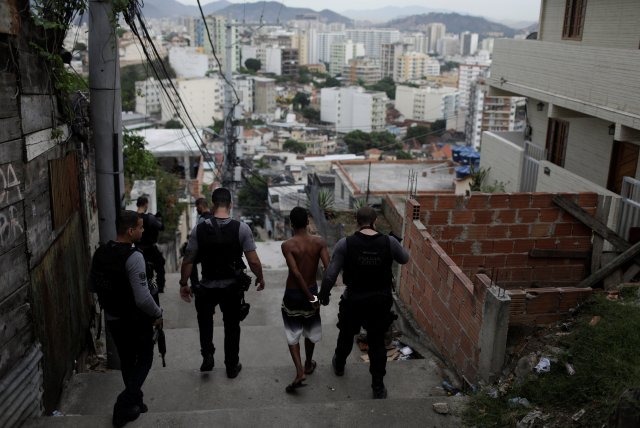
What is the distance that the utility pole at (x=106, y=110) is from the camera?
5.07 m

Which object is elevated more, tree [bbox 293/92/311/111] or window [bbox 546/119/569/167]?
window [bbox 546/119/569/167]

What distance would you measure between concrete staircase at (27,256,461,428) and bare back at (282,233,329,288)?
3.31 ft

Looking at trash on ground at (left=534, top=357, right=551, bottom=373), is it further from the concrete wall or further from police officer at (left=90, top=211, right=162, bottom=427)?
the concrete wall

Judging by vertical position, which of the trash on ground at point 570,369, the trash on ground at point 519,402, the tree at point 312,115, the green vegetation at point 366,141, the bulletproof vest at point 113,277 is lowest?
the green vegetation at point 366,141

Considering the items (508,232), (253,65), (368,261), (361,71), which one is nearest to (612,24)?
(508,232)

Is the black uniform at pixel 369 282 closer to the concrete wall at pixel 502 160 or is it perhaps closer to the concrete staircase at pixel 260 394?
the concrete staircase at pixel 260 394

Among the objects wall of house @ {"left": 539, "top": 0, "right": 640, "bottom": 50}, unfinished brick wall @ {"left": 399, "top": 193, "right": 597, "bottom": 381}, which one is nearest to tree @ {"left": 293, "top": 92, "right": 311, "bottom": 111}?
wall of house @ {"left": 539, "top": 0, "right": 640, "bottom": 50}

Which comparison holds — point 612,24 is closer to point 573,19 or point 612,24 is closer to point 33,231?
point 573,19

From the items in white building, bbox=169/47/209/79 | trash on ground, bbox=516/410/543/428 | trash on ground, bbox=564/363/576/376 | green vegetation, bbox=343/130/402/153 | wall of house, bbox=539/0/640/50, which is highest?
white building, bbox=169/47/209/79

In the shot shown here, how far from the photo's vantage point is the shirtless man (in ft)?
15.4

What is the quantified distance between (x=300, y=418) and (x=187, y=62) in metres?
136

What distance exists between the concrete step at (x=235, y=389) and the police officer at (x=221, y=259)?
52 cm

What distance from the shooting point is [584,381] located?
4066mm

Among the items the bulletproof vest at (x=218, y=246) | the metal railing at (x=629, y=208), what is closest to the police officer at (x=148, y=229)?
the bulletproof vest at (x=218, y=246)
